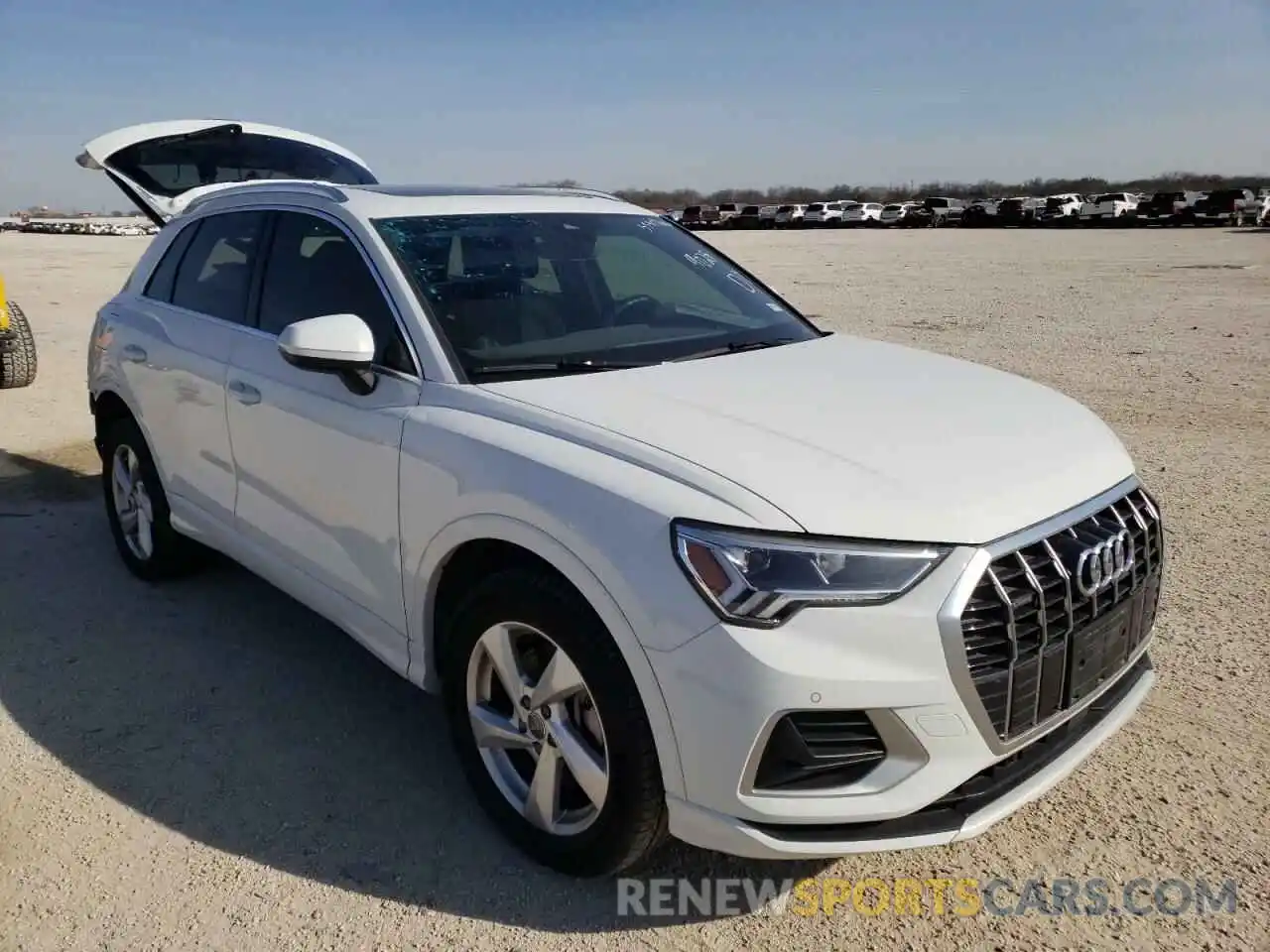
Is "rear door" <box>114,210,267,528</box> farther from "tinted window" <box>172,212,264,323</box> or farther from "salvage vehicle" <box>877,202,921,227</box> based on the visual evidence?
"salvage vehicle" <box>877,202,921,227</box>

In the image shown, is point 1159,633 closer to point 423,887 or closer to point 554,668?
point 554,668

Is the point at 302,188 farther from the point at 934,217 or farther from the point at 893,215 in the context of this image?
the point at 893,215

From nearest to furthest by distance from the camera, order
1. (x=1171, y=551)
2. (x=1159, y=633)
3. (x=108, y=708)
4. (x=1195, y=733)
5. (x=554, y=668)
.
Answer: (x=554, y=668) → (x=1195, y=733) → (x=108, y=708) → (x=1159, y=633) → (x=1171, y=551)

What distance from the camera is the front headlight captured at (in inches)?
86.8

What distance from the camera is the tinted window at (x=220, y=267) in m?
4.07

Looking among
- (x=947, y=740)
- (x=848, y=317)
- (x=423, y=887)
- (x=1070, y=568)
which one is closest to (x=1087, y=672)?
(x=1070, y=568)

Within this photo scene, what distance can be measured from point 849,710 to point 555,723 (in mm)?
804

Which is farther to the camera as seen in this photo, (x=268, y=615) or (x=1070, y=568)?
(x=268, y=615)

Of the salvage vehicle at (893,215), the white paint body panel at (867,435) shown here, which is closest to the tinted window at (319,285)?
the white paint body panel at (867,435)

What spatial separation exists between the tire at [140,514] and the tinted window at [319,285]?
1.26 meters

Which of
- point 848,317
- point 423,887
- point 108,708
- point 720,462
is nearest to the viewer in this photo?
point 720,462

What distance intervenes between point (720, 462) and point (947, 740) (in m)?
0.78

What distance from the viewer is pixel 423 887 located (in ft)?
9.07

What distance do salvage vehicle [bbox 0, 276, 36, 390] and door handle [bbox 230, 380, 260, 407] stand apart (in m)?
6.64
